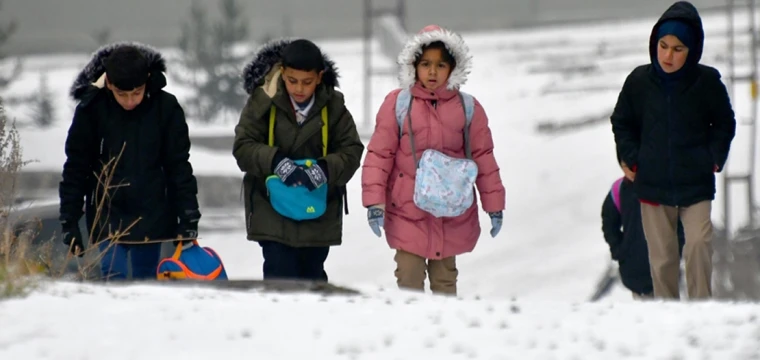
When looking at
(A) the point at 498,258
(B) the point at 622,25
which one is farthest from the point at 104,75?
(B) the point at 622,25

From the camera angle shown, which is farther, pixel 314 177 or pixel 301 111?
pixel 301 111

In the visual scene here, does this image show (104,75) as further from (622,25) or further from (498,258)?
(622,25)

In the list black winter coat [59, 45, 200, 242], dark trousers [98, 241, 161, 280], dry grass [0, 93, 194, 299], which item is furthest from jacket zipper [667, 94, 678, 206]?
dark trousers [98, 241, 161, 280]

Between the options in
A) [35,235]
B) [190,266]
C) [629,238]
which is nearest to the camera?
[35,235]

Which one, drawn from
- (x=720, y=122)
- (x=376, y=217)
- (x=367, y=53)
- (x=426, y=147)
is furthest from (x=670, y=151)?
(x=367, y=53)

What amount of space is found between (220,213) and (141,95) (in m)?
21.0

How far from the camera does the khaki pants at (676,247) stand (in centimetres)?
744

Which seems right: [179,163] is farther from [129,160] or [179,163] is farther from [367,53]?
[367,53]

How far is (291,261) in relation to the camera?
7512mm

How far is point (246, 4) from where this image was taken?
7562cm

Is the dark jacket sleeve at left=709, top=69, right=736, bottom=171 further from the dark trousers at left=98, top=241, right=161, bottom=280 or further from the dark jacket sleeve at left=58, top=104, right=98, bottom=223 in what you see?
the dark jacket sleeve at left=58, top=104, right=98, bottom=223

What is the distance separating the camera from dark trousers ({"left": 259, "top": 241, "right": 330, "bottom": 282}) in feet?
24.6

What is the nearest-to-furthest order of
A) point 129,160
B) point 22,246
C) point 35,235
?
point 22,246 → point 35,235 → point 129,160

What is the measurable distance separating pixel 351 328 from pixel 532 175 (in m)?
23.9
